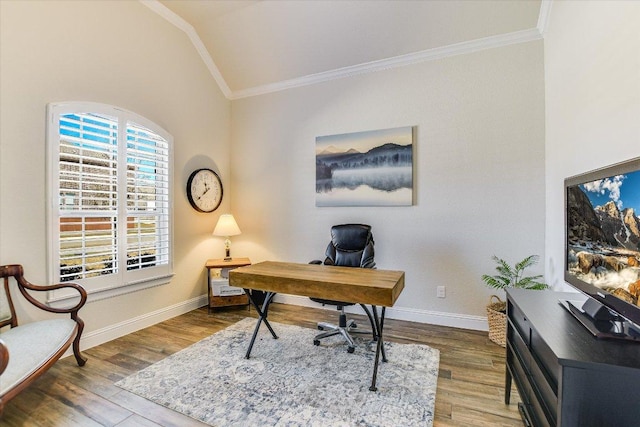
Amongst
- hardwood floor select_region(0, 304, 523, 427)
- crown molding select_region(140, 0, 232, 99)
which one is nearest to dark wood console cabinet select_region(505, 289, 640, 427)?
hardwood floor select_region(0, 304, 523, 427)

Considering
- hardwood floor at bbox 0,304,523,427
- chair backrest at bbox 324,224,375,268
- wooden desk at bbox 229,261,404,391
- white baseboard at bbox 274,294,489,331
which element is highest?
chair backrest at bbox 324,224,375,268

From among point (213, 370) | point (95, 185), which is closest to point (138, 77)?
point (95, 185)

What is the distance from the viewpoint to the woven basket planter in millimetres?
2623

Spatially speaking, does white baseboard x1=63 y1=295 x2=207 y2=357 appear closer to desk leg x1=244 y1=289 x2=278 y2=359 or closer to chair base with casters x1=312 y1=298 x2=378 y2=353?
desk leg x1=244 y1=289 x2=278 y2=359

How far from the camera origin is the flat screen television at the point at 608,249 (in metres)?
1.19

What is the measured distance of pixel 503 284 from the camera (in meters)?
2.80

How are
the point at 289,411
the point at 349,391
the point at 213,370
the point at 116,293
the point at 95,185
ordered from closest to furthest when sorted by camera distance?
the point at 289,411, the point at 349,391, the point at 213,370, the point at 95,185, the point at 116,293

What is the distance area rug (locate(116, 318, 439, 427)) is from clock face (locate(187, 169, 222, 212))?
1690mm

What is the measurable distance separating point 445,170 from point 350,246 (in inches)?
50.7

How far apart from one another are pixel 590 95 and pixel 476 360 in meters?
2.05

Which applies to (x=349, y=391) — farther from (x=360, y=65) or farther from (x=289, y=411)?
(x=360, y=65)

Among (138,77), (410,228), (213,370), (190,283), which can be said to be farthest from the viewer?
(190,283)

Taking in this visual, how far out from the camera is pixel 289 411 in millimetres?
1801

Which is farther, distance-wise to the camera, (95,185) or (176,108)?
(176,108)
